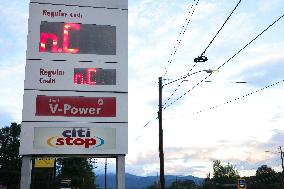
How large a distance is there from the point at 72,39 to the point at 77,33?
0.30 meters

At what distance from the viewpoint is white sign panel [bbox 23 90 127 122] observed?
16156 millimetres

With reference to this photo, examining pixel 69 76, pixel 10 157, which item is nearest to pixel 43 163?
pixel 69 76

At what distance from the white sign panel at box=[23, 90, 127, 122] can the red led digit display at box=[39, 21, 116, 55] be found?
169 centimetres

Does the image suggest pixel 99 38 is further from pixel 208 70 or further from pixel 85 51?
pixel 208 70

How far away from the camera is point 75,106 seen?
16500mm

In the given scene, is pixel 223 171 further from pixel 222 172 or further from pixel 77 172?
pixel 77 172

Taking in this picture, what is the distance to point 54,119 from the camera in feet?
53.4

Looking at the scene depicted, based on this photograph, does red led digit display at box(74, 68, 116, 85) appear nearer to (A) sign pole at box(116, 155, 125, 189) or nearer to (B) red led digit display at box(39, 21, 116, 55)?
(B) red led digit display at box(39, 21, 116, 55)

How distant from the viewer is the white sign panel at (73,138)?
1599 cm

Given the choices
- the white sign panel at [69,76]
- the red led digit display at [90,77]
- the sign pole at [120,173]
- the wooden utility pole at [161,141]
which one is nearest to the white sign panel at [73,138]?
the sign pole at [120,173]

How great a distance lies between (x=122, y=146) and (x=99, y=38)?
14.4ft

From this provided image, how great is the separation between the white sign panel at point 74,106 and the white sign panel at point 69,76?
0.24 meters

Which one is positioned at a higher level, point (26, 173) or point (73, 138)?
point (73, 138)

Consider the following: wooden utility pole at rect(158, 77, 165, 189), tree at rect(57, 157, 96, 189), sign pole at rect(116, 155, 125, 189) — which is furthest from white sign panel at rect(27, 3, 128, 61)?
Result: tree at rect(57, 157, 96, 189)
